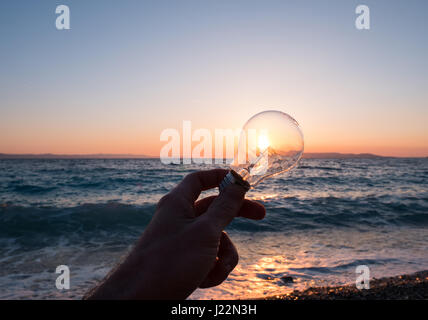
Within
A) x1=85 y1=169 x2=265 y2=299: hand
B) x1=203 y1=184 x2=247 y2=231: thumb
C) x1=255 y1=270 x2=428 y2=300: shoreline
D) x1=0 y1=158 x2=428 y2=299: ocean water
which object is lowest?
x1=0 y1=158 x2=428 y2=299: ocean water

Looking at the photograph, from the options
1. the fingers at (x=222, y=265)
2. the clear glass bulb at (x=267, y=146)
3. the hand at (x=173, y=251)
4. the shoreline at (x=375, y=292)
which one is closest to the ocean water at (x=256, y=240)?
the shoreline at (x=375, y=292)

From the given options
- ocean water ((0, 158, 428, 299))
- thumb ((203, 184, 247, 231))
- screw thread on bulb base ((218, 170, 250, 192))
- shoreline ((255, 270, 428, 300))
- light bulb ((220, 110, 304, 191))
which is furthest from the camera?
ocean water ((0, 158, 428, 299))

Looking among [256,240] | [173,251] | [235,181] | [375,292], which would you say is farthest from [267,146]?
[256,240]

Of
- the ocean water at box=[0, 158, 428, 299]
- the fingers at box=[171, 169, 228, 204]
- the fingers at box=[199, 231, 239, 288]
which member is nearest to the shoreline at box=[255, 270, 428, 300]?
the ocean water at box=[0, 158, 428, 299]

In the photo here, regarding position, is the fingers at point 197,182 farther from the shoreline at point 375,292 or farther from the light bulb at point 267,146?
the shoreline at point 375,292

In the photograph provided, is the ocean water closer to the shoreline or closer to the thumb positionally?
the shoreline
